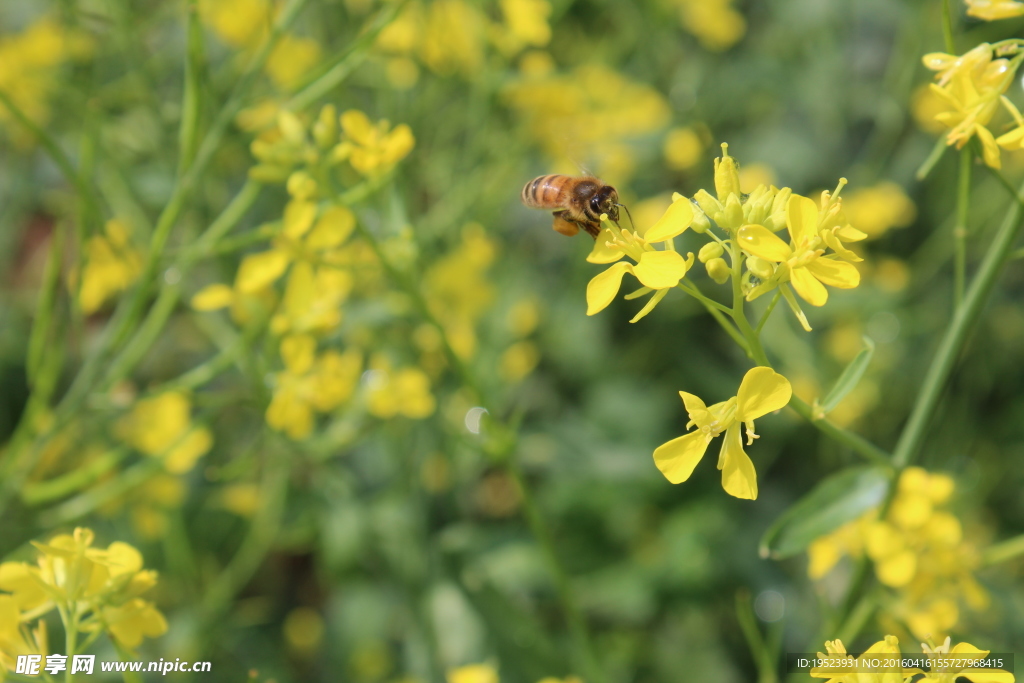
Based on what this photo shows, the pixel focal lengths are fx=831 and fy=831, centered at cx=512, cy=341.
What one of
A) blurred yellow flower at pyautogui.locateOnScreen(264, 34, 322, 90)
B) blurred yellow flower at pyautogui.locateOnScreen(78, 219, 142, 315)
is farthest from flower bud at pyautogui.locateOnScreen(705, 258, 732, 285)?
blurred yellow flower at pyautogui.locateOnScreen(264, 34, 322, 90)

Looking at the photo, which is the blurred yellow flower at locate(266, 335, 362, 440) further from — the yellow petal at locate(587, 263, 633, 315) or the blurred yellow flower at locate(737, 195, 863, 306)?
the blurred yellow flower at locate(737, 195, 863, 306)

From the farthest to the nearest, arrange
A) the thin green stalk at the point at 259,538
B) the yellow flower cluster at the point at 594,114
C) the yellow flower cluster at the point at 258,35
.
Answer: the yellow flower cluster at the point at 594,114
the yellow flower cluster at the point at 258,35
the thin green stalk at the point at 259,538

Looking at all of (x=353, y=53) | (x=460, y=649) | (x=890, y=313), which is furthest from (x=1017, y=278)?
(x=353, y=53)

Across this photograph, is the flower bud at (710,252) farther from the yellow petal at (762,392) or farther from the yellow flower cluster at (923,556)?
the yellow flower cluster at (923,556)

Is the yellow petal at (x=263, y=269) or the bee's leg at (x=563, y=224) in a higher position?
the bee's leg at (x=563, y=224)

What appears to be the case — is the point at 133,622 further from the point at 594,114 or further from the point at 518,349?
the point at 594,114

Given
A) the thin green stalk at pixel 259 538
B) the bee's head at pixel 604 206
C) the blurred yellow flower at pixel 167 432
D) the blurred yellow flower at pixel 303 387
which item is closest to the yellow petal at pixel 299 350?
the blurred yellow flower at pixel 303 387

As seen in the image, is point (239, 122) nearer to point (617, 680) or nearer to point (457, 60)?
point (457, 60)
